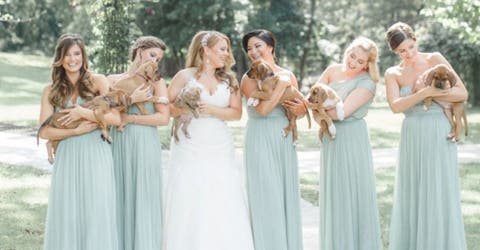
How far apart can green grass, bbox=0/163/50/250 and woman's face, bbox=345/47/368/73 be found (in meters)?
3.80

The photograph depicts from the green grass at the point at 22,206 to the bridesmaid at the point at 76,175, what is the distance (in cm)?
253

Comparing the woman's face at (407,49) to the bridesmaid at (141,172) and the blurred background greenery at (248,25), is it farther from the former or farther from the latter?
the blurred background greenery at (248,25)

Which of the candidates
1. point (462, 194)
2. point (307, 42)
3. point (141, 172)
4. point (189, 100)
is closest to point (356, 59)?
point (189, 100)

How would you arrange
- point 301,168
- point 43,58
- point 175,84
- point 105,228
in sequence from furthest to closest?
point 43,58, point 301,168, point 175,84, point 105,228

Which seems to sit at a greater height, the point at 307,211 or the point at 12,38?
the point at 12,38

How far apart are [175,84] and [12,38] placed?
124 ft

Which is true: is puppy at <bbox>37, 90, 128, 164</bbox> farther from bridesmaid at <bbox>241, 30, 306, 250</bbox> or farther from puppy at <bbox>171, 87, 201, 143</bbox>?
bridesmaid at <bbox>241, 30, 306, 250</bbox>

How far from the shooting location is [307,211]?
980 centimetres

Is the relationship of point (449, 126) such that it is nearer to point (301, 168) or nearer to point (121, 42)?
point (301, 168)

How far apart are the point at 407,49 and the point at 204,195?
2.04 m

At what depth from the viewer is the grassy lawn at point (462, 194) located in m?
8.79

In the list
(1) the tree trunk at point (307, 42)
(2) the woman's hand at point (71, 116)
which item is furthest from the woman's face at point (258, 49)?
(1) the tree trunk at point (307, 42)

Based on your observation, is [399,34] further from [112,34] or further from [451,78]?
[112,34]

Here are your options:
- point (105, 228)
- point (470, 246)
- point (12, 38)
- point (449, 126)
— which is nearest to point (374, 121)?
point (470, 246)
